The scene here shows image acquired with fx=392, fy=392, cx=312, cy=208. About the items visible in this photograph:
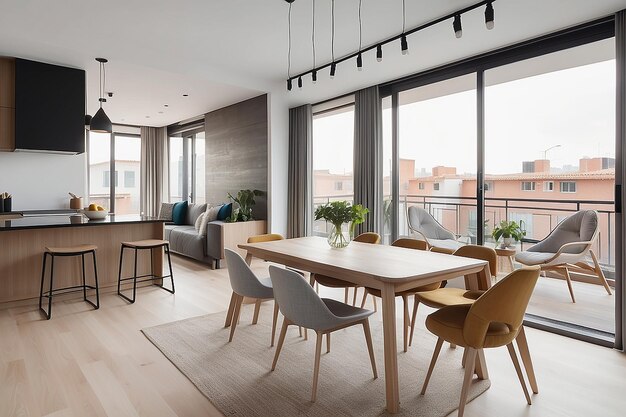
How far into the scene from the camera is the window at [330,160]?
243 inches

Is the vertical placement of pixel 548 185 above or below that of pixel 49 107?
below

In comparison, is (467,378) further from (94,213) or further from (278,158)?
(278,158)

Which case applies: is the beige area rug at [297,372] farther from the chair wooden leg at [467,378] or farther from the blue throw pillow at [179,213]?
the blue throw pillow at [179,213]

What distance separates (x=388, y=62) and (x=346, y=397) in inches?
137

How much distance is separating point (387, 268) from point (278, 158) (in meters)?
4.14

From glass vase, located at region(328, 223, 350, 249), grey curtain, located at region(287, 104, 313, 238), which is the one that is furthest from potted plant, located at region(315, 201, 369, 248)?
grey curtain, located at region(287, 104, 313, 238)

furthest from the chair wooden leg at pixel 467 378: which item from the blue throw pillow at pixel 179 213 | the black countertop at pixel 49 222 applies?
the blue throw pillow at pixel 179 213

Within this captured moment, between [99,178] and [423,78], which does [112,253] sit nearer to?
[423,78]

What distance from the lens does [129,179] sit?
904 cm

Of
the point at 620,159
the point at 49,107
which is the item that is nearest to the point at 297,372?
the point at 620,159

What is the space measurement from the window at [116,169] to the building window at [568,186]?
27.5ft

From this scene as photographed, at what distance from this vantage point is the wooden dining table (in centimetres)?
208

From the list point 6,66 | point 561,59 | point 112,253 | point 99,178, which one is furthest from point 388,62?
point 99,178

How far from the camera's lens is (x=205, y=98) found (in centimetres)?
A: 630
